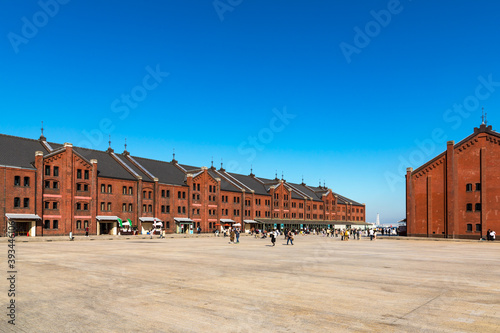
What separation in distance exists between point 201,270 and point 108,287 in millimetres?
5805

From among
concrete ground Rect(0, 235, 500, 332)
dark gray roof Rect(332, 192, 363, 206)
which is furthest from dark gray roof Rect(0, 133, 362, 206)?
concrete ground Rect(0, 235, 500, 332)

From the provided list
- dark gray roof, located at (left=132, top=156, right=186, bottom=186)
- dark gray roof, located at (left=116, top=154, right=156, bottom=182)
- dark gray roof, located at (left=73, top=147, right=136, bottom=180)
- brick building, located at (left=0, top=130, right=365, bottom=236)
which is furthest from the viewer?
dark gray roof, located at (left=132, top=156, right=186, bottom=186)

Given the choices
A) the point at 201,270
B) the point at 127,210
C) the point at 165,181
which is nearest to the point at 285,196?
the point at 165,181

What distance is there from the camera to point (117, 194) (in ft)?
223

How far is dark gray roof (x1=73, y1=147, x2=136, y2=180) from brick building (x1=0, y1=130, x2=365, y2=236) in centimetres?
Answer: 17

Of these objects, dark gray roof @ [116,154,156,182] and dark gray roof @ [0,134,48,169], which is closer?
dark gray roof @ [0,134,48,169]

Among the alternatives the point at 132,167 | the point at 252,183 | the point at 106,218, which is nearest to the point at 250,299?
the point at 106,218

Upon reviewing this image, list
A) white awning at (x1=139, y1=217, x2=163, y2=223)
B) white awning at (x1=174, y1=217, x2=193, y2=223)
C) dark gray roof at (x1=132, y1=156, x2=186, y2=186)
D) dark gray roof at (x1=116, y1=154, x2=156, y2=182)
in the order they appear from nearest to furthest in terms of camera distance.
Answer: white awning at (x1=139, y1=217, x2=163, y2=223), dark gray roof at (x1=116, y1=154, x2=156, y2=182), white awning at (x1=174, y1=217, x2=193, y2=223), dark gray roof at (x1=132, y1=156, x2=186, y2=186)

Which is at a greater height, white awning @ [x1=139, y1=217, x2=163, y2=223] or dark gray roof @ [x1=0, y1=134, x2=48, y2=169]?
dark gray roof @ [x1=0, y1=134, x2=48, y2=169]

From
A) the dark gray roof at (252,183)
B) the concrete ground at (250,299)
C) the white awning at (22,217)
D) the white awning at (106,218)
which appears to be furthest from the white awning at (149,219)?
the concrete ground at (250,299)

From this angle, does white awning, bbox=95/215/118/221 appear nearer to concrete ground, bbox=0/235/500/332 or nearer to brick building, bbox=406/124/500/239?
concrete ground, bbox=0/235/500/332

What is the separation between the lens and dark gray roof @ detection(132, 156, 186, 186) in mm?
77412

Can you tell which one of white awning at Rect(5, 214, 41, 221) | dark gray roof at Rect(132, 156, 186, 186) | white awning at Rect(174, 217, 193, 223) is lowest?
white awning at Rect(174, 217, 193, 223)

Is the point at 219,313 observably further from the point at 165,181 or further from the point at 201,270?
the point at 165,181
